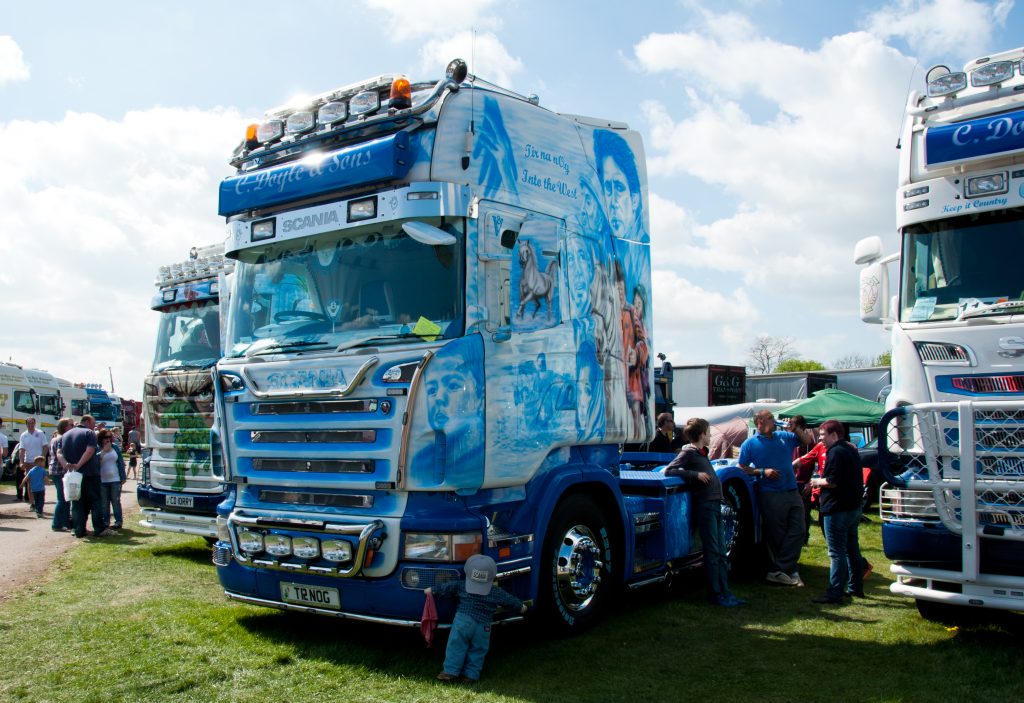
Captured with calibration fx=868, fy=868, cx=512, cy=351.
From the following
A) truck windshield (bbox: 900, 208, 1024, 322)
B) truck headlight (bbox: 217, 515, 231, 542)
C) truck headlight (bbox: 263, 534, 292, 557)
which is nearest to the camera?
truck headlight (bbox: 263, 534, 292, 557)

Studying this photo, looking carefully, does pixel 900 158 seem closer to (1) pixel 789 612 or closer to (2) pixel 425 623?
(1) pixel 789 612

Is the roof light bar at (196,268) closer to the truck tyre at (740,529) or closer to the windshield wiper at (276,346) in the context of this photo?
the windshield wiper at (276,346)

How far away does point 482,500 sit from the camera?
20.3 feet

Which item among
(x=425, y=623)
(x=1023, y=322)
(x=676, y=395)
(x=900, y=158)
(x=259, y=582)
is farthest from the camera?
(x=676, y=395)

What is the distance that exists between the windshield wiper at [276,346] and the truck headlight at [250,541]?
138cm

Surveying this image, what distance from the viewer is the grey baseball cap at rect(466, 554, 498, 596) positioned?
577 centimetres

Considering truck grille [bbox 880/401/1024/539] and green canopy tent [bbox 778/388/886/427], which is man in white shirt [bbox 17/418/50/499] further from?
truck grille [bbox 880/401/1024/539]

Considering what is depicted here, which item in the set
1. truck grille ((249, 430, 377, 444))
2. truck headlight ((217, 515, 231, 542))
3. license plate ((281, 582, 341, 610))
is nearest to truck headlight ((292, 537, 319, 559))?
license plate ((281, 582, 341, 610))

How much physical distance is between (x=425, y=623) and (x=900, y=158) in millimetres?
5445

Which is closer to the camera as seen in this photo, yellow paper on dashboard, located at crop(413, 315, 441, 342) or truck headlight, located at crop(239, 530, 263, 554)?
yellow paper on dashboard, located at crop(413, 315, 441, 342)

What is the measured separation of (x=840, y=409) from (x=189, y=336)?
14.0 m

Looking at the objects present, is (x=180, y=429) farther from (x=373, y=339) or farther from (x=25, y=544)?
(x=373, y=339)

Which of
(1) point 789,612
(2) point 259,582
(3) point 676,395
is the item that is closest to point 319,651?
(2) point 259,582

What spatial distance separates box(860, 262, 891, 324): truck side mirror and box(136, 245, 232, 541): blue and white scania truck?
7157 millimetres
